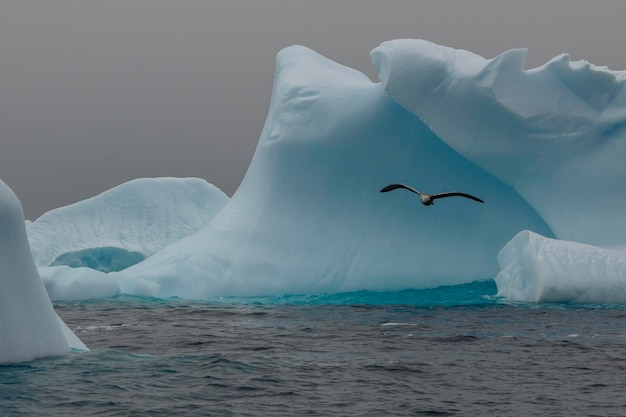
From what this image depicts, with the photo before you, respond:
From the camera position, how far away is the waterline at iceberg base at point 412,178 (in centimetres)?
2058

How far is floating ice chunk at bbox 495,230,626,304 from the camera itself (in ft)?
60.4

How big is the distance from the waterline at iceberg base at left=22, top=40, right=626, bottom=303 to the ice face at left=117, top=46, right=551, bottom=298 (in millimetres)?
29

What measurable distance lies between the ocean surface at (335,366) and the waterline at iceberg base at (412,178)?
3678 millimetres

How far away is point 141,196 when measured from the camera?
27.6m

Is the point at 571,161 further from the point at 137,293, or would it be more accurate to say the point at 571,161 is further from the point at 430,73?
the point at 137,293

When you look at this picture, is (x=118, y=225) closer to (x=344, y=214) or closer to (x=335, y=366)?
(x=344, y=214)

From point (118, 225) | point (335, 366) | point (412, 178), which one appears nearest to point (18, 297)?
point (335, 366)

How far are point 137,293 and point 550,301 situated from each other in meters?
9.00

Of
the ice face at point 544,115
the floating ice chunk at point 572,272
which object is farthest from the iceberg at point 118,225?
the floating ice chunk at point 572,272

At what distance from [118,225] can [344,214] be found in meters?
8.34

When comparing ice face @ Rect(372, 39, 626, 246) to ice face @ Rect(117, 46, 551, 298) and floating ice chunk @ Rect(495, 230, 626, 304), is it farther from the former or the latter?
floating ice chunk @ Rect(495, 230, 626, 304)

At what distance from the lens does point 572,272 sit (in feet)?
60.4

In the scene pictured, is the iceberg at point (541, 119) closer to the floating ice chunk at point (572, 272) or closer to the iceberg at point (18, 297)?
the floating ice chunk at point (572, 272)

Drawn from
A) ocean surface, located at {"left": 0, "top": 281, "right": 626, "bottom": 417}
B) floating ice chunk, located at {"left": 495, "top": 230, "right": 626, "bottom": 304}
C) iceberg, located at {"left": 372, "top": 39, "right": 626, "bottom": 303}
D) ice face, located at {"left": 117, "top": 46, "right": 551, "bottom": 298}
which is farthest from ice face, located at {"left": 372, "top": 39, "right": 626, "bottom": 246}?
ocean surface, located at {"left": 0, "top": 281, "right": 626, "bottom": 417}
